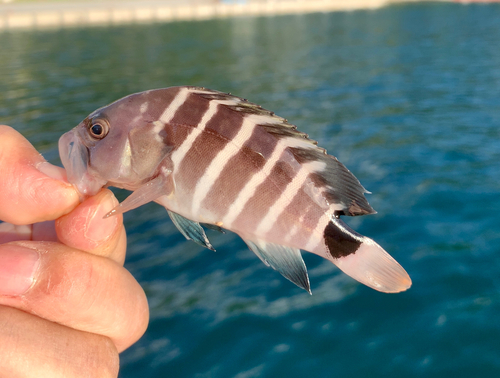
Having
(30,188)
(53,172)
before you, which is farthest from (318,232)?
(30,188)

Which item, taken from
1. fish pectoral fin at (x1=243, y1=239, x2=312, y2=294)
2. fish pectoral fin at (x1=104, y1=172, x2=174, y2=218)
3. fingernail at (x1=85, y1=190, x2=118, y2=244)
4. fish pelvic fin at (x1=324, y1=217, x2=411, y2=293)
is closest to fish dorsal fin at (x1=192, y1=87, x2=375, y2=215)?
fish pelvic fin at (x1=324, y1=217, x2=411, y2=293)

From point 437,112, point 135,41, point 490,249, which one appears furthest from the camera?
point 135,41

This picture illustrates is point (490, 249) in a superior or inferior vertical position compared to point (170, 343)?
superior

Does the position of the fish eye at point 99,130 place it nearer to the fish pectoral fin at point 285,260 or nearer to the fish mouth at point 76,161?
the fish mouth at point 76,161

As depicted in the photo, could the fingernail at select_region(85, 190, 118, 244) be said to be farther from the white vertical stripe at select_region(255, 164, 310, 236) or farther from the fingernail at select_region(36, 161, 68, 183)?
the white vertical stripe at select_region(255, 164, 310, 236)

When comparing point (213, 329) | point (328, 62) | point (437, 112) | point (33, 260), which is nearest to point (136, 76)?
point (328, 62)

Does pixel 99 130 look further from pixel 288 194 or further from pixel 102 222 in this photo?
pixel 288 194

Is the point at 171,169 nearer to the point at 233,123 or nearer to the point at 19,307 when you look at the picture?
the point at 233,123
